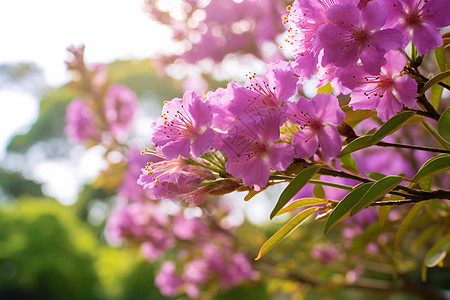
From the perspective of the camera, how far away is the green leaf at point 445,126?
18.9 inches

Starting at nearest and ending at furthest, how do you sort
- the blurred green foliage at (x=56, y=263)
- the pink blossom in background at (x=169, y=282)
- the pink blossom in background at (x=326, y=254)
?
the pink blossom in background at (x=326, y=254)
the pink blossom in background at (x=169, y=282)
the blurred green foliage at (x=56, y=263)

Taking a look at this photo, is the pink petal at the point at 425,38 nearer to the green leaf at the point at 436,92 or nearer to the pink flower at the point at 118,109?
the green leaf at the point at 436,92

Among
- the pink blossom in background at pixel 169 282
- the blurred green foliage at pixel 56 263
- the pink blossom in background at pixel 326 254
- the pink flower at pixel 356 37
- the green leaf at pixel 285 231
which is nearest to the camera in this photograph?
the pink flower at pixel 356 37

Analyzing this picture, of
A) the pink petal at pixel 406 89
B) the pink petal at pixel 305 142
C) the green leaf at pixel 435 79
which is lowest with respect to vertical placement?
the pink petal at pixel 305 142

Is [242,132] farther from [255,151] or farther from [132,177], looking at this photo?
[132,177]

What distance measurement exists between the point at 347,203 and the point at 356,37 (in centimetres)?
18

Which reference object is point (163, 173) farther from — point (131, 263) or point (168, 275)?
point (131, 263)

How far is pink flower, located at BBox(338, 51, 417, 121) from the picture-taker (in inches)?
17.9

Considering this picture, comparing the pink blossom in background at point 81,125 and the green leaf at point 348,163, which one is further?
the pink blossom in background at point 81,125

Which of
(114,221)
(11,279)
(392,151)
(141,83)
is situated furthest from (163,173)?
(141,83)

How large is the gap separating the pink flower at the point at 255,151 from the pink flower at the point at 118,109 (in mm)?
1379

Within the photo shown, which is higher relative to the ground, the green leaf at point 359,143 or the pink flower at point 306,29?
the pink flower at point 306,29

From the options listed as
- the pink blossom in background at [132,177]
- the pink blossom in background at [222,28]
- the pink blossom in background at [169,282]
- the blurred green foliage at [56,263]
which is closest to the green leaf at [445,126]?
the pink blossom in background at [132,177]

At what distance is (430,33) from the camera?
1.48ft
